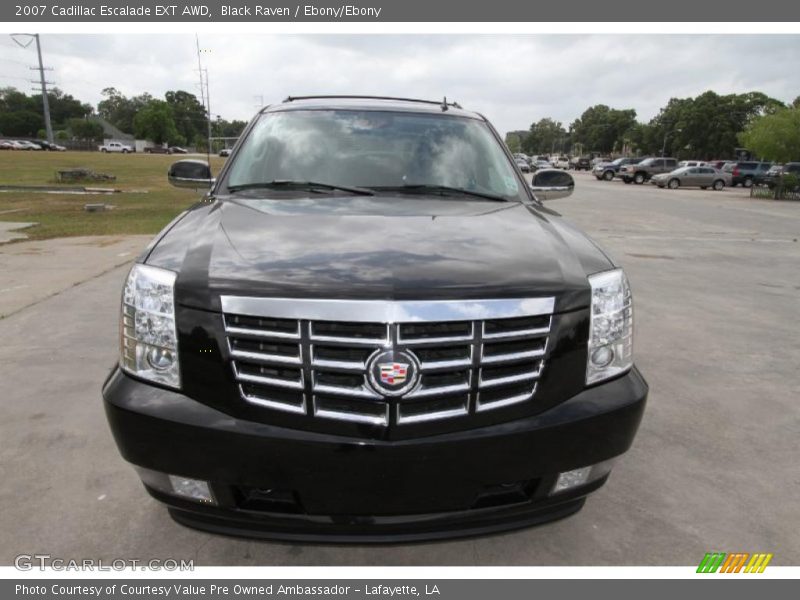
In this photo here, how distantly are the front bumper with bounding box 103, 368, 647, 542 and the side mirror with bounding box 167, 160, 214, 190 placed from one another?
81.8 inches

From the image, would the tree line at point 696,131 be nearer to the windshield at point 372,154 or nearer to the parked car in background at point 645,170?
the parked car in background at point 645,170

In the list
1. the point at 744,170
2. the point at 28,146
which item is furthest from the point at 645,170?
the point at 28,146

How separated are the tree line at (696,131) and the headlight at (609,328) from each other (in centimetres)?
3114

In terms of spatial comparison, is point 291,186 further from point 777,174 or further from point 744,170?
point 744,170

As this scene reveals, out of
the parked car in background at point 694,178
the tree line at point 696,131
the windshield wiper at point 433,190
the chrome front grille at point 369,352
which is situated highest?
the tree line at point 696,131

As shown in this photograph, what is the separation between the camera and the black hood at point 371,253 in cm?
189

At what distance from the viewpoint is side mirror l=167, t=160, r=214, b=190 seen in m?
3.79

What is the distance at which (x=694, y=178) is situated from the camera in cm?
3662

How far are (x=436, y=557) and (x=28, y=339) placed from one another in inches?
159

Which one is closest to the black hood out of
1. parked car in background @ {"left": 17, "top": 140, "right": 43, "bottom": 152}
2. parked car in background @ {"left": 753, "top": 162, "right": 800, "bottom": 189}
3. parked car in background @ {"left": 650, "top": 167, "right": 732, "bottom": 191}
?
parked car in background @ {"left": 753, "top": 162, "right": 800, "bottom": 189}

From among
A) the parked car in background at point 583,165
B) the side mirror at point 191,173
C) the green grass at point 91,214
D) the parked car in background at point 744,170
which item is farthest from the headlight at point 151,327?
the parked car in background at point 583,165

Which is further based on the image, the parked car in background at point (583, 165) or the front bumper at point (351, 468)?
the parked car in background at point (583, 165)

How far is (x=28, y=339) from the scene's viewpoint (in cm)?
471

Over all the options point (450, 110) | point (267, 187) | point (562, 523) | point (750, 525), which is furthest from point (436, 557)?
point (450, 110)
